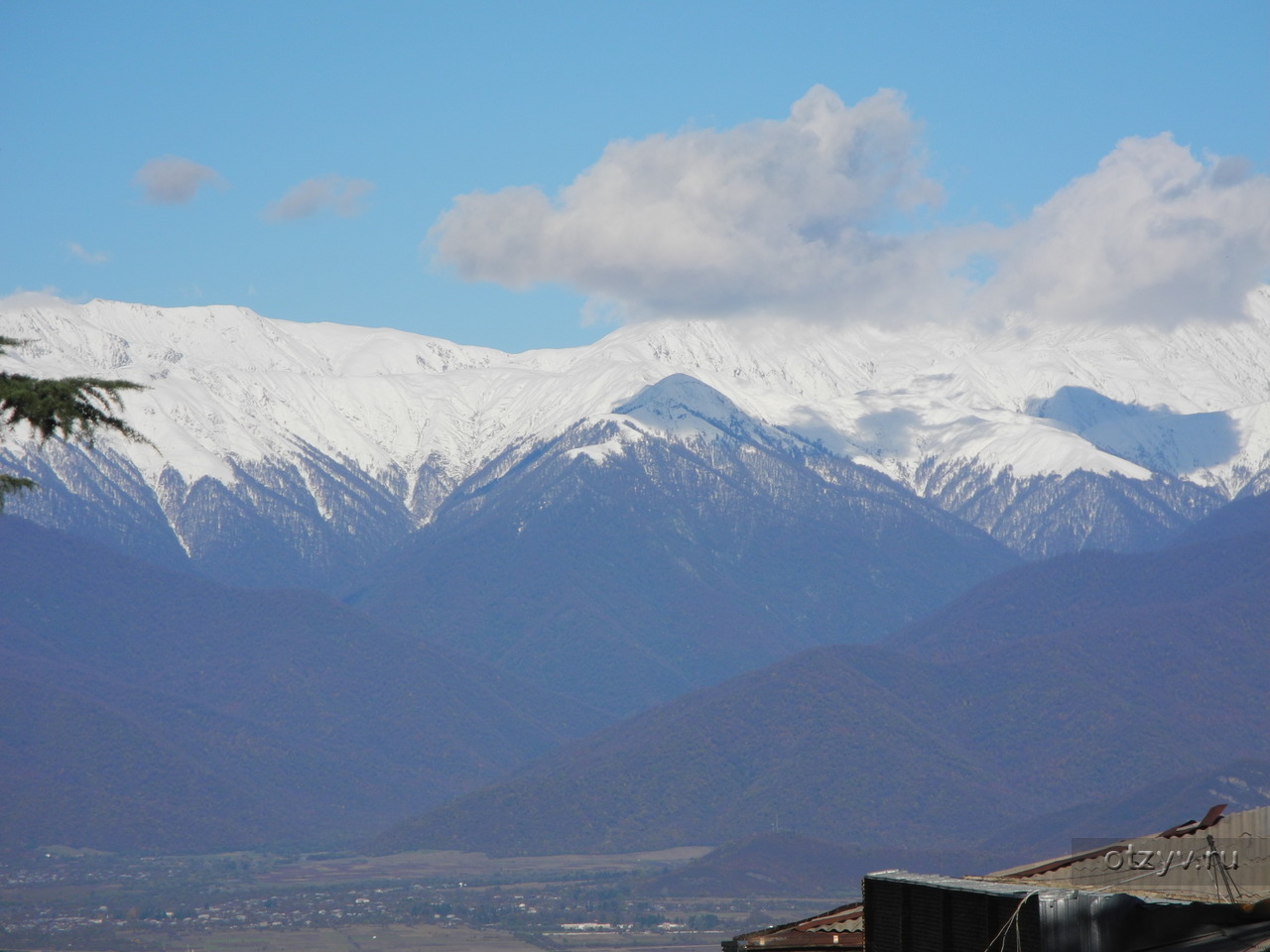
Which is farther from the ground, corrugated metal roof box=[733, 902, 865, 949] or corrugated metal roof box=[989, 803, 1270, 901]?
corrugated metal roof box=[989, 803, 1270, 901]

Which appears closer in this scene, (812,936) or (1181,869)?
(1181,869)

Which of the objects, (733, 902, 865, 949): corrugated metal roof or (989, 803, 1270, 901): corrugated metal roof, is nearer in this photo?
(989, 803, 1270, 901): corrugated metal roof

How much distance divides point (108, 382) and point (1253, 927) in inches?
607

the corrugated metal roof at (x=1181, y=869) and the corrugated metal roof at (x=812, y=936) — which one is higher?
the corrugated metal roof at (x=1181, y=869)

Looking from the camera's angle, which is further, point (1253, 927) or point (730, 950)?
point (730, 950)

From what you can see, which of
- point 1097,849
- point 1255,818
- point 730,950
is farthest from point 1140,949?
point 730,950

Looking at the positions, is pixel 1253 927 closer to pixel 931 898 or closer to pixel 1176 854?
pixel 1176 854

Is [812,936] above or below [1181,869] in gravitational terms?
below

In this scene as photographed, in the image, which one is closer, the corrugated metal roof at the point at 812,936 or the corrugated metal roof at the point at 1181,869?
the corrugated metal roof at the point at 1181,869

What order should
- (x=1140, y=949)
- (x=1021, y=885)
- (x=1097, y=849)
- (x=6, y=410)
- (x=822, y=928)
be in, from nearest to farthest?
1. (x=1140, y=949)
2. (x=1021, y=885)
3. (x=1097, y=849)
4. (x=6, y=410)
5. (x=822, y=928)

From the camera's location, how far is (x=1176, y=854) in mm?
16562

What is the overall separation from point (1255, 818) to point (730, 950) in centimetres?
743

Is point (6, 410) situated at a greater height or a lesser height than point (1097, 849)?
greater

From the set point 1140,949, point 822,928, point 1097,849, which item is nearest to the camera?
point 1140,949
